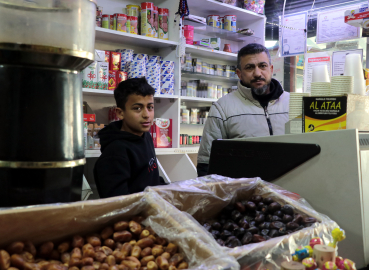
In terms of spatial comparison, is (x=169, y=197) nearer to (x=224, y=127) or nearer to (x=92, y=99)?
(x=224, y=127)

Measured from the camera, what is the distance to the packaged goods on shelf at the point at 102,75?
2963mm

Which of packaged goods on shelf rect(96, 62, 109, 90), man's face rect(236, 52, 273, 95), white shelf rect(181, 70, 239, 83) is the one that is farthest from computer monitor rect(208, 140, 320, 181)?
white shelf rect(181, 70, 239, 83)

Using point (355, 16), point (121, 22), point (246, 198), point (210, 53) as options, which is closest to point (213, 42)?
point (210, 53)

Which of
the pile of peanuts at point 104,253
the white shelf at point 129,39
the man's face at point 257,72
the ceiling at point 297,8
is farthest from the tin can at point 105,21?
the ceiling at point 297,8

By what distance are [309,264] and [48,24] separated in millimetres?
898

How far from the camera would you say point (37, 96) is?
0.89 m

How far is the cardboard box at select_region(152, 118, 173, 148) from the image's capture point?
3395 mm

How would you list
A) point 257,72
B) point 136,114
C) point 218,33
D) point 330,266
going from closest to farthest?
point 330,266 < point 136,114 < point 257,72 < point 218,33

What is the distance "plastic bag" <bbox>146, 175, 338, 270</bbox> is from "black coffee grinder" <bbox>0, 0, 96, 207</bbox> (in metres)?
0.35

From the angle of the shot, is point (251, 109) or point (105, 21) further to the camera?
point (105, 21)

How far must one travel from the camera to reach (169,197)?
1170mm

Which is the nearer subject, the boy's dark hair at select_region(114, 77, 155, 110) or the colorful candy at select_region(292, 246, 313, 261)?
the colorful candy at select_region(292, 246, 313, 261)

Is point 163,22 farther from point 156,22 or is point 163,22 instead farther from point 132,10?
point 132,10

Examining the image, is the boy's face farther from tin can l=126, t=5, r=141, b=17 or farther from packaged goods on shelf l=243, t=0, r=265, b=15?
packaged goods on shelf l=243, t=0, r=265, b=15
